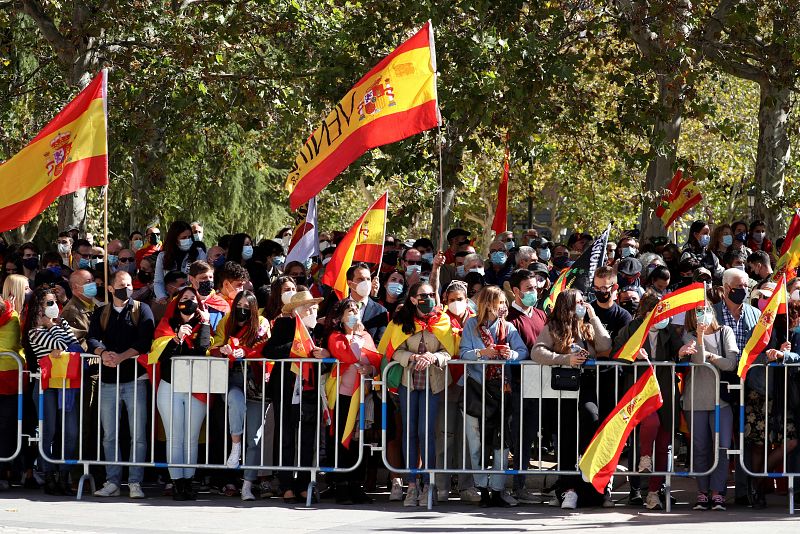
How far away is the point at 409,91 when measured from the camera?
1236cm

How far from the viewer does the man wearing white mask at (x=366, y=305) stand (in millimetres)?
11836

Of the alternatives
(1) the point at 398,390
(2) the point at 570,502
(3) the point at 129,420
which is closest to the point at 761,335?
(2) the point at 570,502

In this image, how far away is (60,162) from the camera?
12453 millimetres

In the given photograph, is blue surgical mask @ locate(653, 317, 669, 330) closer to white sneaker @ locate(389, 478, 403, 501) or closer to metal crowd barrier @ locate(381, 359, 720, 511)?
metal crowd barrier @ locate(381, 359, 720, 511)

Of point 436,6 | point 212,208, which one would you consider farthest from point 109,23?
point 212,208

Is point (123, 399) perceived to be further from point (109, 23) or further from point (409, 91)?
point (109, 23)

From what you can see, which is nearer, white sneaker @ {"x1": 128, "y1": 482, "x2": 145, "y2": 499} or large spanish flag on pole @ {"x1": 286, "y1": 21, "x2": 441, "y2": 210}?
white sneaker @ {"x1": 128, "y1": 482, "x2": 145, "y2": 499}

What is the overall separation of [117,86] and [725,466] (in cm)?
1458

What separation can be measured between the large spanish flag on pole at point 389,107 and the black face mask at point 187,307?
5.62 feet

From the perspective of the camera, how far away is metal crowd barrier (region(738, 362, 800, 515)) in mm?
10555

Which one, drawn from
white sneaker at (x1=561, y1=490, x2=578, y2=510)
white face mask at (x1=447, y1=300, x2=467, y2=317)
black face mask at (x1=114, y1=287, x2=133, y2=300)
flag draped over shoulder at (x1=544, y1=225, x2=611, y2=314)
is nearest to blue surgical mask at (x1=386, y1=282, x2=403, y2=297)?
flag draped over shoulder at (x1=544, y1=225, x2=611, y2=314)

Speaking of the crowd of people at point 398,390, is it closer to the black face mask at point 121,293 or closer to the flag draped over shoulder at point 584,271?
the black face mask at point 121,293

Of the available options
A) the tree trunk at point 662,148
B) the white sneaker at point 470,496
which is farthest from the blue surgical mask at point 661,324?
the tree trunk at point 662,148

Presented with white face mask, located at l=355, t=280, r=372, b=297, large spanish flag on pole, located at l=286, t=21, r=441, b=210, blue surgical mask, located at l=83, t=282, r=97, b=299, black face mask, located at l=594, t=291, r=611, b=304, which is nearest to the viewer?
black face mask, located at l=594, t=291, r=611, b=304
